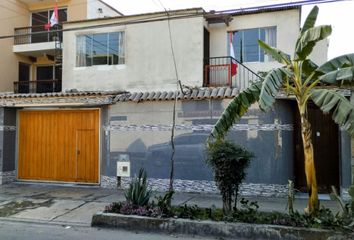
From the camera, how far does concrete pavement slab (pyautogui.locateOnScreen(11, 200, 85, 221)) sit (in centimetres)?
1030

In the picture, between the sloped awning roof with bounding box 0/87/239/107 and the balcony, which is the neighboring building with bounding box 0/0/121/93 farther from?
the sloped awning roof with bounding box 0/87/239/107

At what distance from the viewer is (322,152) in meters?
13.0

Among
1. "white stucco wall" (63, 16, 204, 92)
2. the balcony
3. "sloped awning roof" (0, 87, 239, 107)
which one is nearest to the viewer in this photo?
"sloped awning roof" (0, 87, 239, 107)

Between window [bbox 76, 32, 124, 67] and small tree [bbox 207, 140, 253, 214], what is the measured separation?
9.68 meters

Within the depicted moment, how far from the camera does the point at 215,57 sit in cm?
1777

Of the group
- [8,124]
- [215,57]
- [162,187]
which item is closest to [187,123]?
[162,187]

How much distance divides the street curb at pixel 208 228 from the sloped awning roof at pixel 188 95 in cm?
530

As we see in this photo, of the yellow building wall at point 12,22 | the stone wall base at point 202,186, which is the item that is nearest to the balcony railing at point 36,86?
the yellow building wall at point 12,22

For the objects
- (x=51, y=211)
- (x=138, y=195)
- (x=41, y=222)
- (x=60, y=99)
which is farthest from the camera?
(x=60, y=99)

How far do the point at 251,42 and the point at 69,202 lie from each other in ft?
35.8

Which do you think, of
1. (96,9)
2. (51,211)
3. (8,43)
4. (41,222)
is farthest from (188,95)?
(8,43)

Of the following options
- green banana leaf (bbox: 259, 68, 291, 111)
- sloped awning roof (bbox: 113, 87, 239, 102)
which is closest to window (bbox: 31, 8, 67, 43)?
sloped awning roof (bbox: 113, 87, 239, 102)

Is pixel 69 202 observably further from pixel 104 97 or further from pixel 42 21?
pixel 42 21

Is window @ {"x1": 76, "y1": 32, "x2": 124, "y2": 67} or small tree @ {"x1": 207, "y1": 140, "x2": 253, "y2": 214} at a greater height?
Answer: window @ {"x1": 76, "y1": 32, "x2": 124, "y2": 67}
